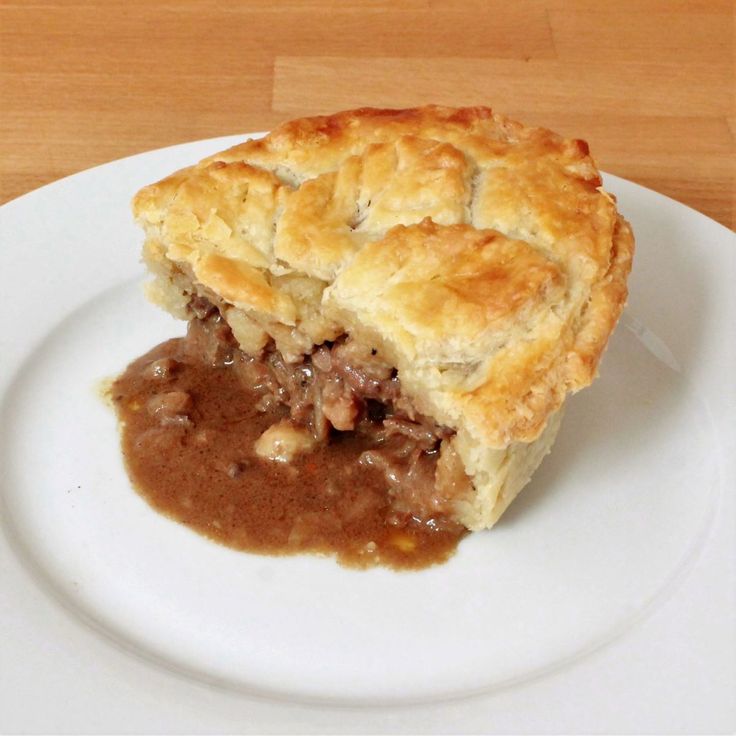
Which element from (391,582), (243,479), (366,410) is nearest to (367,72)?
(366,410)

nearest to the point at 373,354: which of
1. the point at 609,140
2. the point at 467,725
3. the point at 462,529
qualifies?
the point at 462,529

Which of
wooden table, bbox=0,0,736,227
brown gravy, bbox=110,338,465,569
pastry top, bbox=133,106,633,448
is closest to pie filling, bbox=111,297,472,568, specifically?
brown gravy, bbox=110,338,465,569

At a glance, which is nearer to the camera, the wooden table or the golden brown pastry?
the golden brown pastry

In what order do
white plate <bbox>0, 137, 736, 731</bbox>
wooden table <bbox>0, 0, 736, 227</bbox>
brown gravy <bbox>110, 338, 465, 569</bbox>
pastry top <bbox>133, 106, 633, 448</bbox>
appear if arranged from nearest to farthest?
white plate <bbox>0, 137, 736, 731</bbox> < pastry top <bbox>133, 106, 633, 448</bbox> < brown gravy <bbox>110, 338, 465, 569</bbox> < wooden table <bbox>0, 0, 736, 227</bbox>

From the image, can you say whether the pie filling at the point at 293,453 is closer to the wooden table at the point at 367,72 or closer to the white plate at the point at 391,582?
the white plate at the point at 391,582

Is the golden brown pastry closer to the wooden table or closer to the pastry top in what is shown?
the pastry top

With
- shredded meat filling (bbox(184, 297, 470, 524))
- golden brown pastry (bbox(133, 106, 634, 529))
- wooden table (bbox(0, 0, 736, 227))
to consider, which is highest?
golden brown pastry (bbox(133, 106, 634, 529))

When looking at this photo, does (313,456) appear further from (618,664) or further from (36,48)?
(36,48)

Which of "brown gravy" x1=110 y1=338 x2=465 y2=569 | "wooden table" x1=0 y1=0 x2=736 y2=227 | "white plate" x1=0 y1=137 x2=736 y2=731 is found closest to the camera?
"white plate" x1=0 y1=137 x2=736 y2=731
